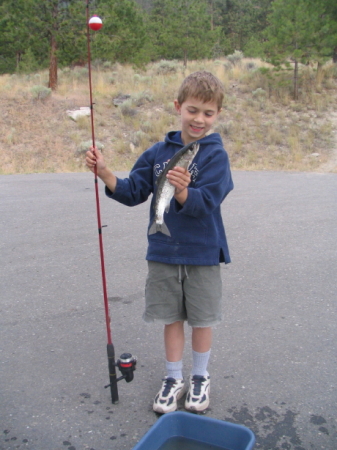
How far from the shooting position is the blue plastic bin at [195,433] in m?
2.16

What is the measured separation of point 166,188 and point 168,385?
1.10m

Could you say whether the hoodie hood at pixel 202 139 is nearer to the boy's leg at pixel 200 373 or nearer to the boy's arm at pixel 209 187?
the boy's arm at pixel 209 187

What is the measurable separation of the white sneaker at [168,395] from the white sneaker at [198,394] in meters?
0.06

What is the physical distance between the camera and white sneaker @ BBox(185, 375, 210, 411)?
8.68ft

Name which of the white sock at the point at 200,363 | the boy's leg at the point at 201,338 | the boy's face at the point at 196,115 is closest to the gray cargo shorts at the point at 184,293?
the boy's leg at the point at 201,338

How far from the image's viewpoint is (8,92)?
2028cm

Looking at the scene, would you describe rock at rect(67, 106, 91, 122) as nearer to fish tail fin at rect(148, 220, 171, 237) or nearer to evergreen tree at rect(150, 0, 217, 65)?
evergreen tree at rect(150, 0, 217, 65)

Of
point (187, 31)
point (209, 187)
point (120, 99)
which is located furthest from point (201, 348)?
point (187, 31)

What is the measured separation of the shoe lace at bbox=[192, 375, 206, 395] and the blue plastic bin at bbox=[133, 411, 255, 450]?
411 millimetres

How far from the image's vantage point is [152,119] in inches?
745

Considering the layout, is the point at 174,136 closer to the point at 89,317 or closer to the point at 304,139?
the point at 89,317

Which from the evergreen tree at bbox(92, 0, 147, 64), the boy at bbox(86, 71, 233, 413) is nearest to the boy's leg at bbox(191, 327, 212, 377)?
the boy at bbox(86, 71, 233, 413)

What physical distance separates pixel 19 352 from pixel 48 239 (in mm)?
2755

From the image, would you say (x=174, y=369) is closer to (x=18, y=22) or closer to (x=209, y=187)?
(x=209, y=187)
